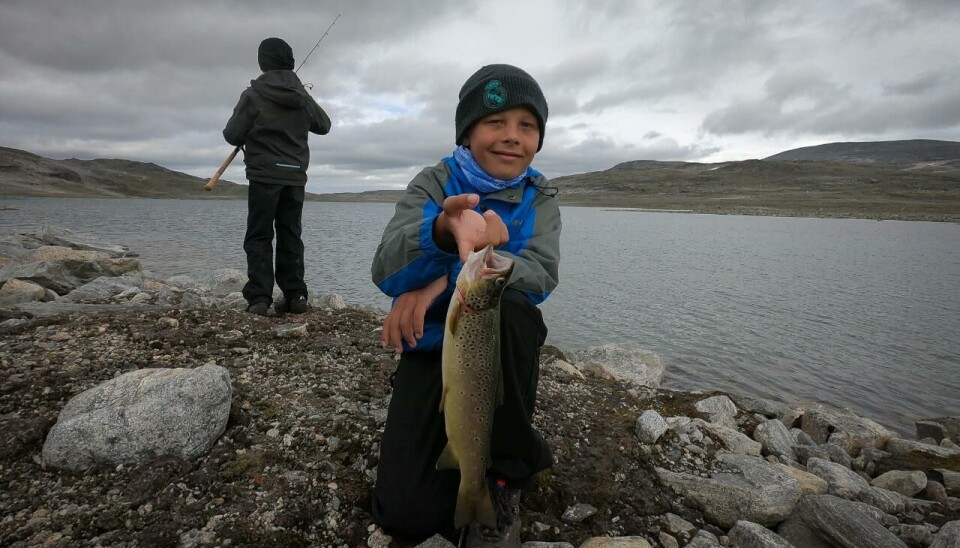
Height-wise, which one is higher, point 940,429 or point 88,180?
point 88,180

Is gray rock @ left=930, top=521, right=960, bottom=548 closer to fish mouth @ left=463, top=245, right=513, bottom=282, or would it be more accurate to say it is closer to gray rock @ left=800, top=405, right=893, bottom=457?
gray rock @ left=800, top=405, right=893, bottom=457

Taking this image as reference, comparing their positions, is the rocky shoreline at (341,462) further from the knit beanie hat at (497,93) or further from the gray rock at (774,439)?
the knit beanie hat at (497,93)

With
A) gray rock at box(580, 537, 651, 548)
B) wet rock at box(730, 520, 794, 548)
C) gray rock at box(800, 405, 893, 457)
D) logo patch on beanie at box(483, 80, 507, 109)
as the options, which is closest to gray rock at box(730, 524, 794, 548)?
wet rock at box(730, 520, 794, 548)

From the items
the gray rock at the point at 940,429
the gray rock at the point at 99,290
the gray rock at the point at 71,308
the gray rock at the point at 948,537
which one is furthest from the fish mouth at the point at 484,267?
the gray rock at the point at 99,290

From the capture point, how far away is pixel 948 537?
3.10 m

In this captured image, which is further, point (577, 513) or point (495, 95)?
point (577, 513)

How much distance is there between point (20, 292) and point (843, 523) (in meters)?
10.5

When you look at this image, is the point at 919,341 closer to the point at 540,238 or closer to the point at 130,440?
the point at 540,238

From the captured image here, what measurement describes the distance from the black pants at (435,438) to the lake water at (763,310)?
19.1 ft

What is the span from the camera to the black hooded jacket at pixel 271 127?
6277mm

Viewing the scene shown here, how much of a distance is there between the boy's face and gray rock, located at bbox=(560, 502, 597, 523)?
219 centimetres

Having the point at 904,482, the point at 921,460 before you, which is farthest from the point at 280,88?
the point at 921,460

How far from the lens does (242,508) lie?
9.23 feet

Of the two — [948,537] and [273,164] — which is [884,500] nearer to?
[948,537]
